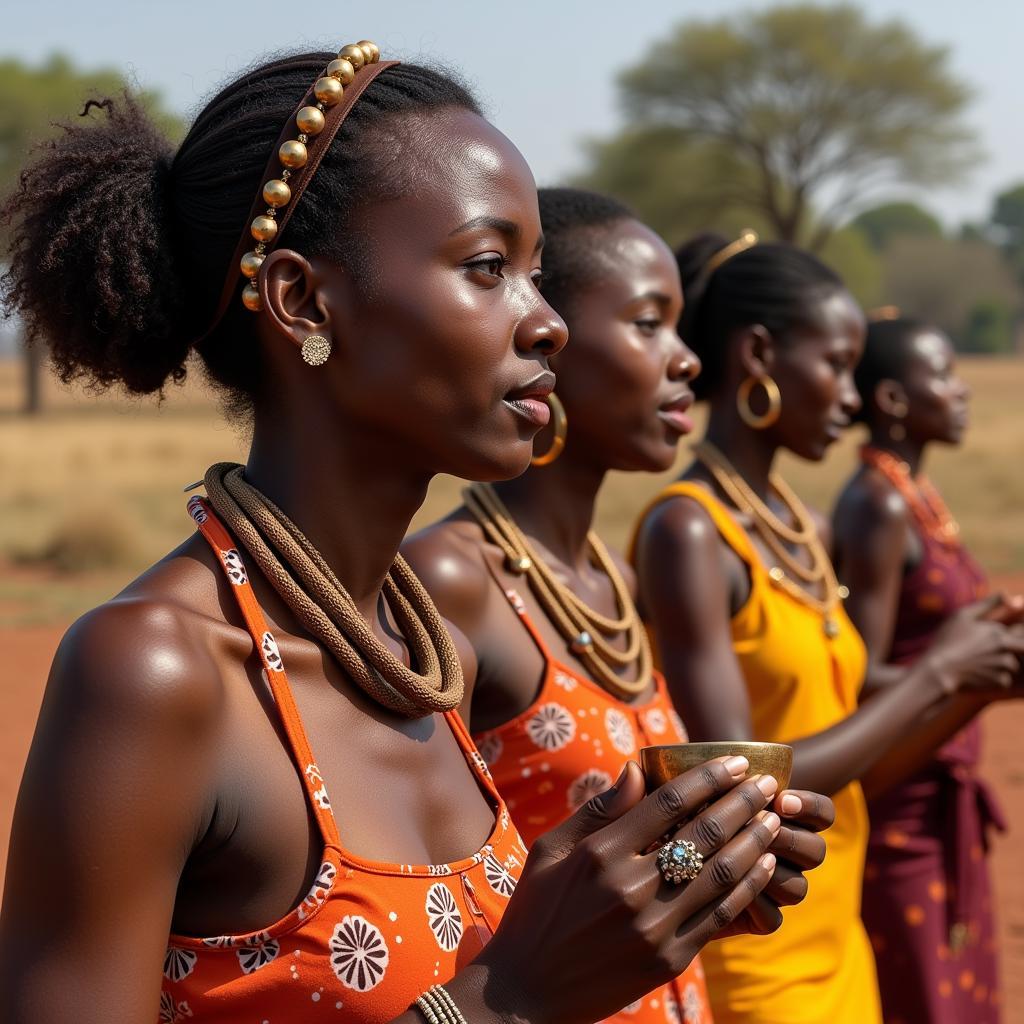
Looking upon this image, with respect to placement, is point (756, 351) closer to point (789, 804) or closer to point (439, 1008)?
point (789, 804)

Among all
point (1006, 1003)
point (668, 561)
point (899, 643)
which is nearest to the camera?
point (668, 561)

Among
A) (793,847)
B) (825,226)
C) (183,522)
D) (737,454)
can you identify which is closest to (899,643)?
(737,454)

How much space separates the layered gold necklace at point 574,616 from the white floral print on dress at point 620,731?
8 centimetres

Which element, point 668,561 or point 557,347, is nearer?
point 557,347

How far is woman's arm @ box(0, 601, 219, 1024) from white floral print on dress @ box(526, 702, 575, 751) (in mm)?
1309

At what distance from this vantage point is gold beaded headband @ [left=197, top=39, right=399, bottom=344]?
2.06 m

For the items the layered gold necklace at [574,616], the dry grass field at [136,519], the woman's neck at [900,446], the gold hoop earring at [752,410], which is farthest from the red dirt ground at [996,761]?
the layered gold necklace at [574,616]

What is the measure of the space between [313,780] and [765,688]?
232 centimetres

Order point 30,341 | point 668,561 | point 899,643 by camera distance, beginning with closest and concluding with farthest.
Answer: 1. point 30,341
2. point 668,561
3. point 899,643

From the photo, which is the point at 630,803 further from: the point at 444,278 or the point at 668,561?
the point at 668,561

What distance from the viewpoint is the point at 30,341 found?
2.40 meters

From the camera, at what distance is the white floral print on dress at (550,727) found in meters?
2.99

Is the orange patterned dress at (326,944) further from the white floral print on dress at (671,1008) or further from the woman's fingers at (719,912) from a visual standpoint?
the white floral print on dress at (671,1008)

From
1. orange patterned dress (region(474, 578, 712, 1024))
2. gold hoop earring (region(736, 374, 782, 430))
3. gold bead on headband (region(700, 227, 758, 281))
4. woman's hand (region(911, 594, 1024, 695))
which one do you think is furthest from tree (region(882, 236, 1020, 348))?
orange patterned dress (region(474, 578, 712, 1024))
